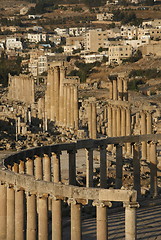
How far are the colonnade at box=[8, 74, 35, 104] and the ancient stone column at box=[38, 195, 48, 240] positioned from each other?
61523mm

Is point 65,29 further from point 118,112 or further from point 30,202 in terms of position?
point 30,202

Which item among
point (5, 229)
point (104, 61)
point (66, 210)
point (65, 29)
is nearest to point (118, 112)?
point (66, 210)

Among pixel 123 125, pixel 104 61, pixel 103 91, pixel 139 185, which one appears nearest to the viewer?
pixel 139 185

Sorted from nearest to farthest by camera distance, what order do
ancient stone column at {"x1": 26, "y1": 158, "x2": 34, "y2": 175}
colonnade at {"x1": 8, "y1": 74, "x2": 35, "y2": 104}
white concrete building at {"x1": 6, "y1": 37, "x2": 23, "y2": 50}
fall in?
ancient stone column at {"x1": 26, "y1": 158, "x2": 34, "y2": 175} < colonnade at {"x1": 8, "y1": 74, "x2": 35, "y2": 104} < white concrete building at {"x1": 6, "y1": 37, "x2": 23, "y2": 50}

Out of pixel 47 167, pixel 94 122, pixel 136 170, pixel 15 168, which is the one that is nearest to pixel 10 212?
pixel 15 168

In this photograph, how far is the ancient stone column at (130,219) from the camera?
2748cm

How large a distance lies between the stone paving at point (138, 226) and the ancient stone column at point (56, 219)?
107 inches

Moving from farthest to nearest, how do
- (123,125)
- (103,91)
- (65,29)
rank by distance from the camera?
(65,29)
(103,91)
(123,125)

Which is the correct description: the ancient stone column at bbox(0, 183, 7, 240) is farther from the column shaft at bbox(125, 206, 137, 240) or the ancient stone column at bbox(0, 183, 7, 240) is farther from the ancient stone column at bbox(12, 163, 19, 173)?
the column shaft at bbox(125, 206, 137, 240)

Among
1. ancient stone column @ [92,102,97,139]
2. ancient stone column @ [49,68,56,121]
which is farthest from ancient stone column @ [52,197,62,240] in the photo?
ancient stone column @ [49,68,56,121]

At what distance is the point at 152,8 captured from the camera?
200m

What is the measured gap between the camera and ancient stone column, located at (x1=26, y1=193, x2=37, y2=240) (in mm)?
29969

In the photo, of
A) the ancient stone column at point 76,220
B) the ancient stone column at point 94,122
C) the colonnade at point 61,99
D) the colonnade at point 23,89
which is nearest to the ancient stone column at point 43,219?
the ancient stone column at point 76,220

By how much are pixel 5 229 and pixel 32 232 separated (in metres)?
1.58
